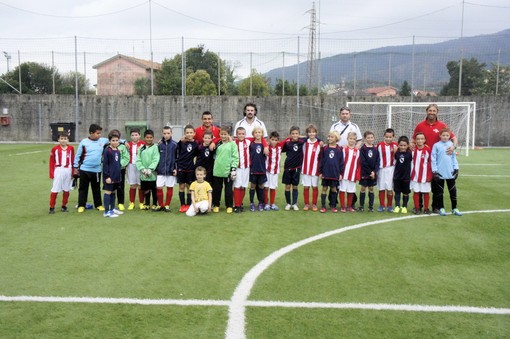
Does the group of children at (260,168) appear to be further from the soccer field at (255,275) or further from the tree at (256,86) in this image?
the tree at (256,86)

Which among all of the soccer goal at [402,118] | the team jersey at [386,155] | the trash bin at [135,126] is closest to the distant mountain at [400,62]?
the soccer goal at [402,118]

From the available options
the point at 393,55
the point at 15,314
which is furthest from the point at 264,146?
the point at 393,55

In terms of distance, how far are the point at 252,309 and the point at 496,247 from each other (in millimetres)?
3694

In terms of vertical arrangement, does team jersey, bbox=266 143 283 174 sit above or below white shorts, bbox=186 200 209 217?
above

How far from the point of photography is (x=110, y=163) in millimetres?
8086

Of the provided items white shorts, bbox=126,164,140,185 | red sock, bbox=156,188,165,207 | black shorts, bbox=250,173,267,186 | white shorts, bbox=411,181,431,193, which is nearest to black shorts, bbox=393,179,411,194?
white shorts, bbox=411,181,431,193

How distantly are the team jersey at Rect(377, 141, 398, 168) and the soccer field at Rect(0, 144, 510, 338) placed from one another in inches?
39.6

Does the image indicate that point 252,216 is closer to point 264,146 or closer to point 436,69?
point 264,146

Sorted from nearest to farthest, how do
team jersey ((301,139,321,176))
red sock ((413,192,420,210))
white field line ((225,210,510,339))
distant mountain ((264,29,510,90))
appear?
1. white field line ((225,210,510,339))
2. red sock ((413,192,420,210))
3. team jersey ((301,139,321,176))
4. distant mountain ((264,29,510,90))

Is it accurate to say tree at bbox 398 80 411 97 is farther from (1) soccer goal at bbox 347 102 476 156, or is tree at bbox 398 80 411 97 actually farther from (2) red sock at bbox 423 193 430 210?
(2) red sock at bbox 423 193 430 210

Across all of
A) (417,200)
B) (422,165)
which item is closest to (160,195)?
(417,200)

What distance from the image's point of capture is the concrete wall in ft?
83.4

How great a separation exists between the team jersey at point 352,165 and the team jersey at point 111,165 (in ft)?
13.1

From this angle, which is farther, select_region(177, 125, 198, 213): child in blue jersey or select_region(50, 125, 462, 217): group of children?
select_region(177, 125, 198, 213): child in blue jersey
